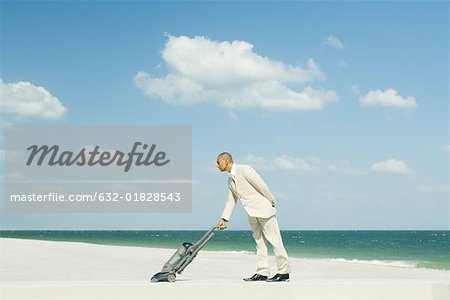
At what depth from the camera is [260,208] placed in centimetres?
784

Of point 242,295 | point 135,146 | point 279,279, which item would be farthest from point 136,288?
point 135,146

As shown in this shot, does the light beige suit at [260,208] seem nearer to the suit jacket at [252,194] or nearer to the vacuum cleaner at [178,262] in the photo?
the suit jacket at [252,194]

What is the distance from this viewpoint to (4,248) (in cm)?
2297

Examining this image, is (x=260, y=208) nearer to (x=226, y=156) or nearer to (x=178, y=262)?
(x=226, y=156)

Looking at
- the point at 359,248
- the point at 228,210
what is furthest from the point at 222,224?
the point at 359,248

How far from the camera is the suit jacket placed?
7844mm

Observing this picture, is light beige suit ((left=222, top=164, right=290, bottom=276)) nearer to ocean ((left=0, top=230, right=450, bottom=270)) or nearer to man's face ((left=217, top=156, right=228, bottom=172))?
man's face ((left=217, top=156, right=228, bottom=172))

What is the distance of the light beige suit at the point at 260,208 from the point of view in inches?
309

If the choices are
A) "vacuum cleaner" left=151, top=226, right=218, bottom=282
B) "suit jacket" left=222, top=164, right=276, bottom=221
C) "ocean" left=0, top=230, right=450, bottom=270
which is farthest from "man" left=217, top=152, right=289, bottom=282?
"ocean" left=0, top=230, right=450, bottom=270

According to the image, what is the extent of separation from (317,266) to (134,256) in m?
6.47

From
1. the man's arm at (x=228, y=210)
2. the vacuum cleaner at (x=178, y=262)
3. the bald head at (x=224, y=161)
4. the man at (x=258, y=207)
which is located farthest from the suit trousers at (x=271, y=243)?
the bald head at (x=224, y=161)

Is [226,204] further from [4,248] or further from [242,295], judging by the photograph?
[4,248]

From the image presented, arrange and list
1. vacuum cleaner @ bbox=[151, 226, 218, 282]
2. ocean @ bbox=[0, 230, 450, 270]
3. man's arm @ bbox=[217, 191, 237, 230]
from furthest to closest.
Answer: ocean @ bbox=[0, 230, 450, 270] < man's arm @ bbox=[217, 191, 237, 230] < vacuum cleaner @ bbox=[151, 226, 218, 282]

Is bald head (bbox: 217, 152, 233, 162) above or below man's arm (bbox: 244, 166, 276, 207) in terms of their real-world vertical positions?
above
